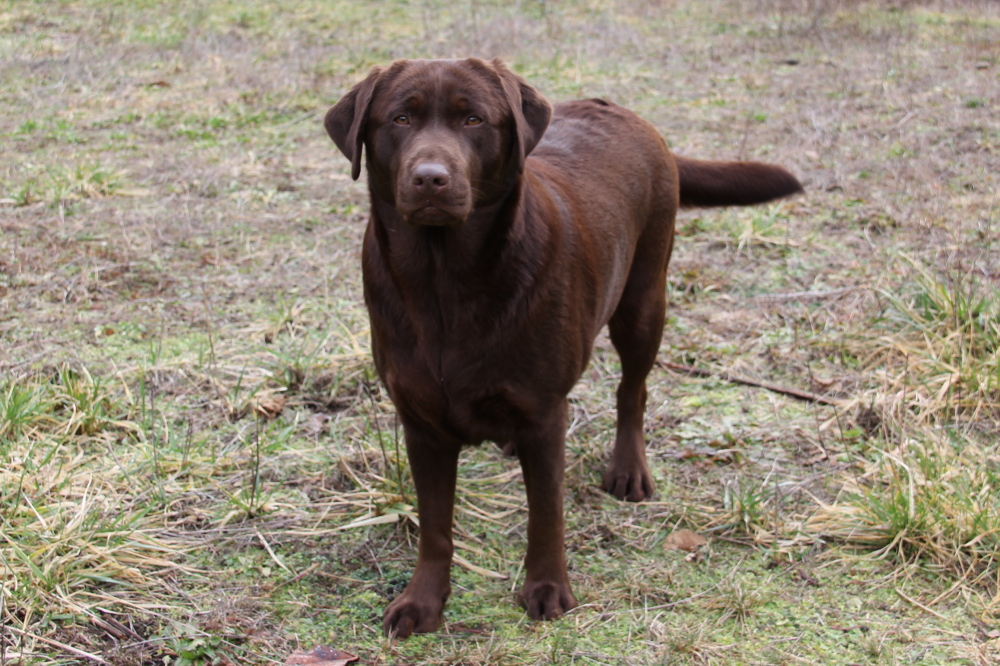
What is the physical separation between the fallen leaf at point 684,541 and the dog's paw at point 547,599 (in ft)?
1.54

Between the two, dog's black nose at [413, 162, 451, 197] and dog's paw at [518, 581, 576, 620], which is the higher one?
dog's black nose at [413, 162, 451, 197]

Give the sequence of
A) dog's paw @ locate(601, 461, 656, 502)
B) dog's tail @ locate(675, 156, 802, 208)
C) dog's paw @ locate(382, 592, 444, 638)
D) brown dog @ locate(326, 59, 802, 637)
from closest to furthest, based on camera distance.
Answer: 1. brown dog @ locate(326, 59, 802, 637)
2. dog's paw @ locate(382, 592, 444, 638)
3. dog's paw @ locate(601, 461, 656, 502)
4. dog's tail @ locate(675, 156, 802, 208)

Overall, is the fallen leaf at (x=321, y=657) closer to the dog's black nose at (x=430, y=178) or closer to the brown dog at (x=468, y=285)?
the brown dog at (x=468, y=285)

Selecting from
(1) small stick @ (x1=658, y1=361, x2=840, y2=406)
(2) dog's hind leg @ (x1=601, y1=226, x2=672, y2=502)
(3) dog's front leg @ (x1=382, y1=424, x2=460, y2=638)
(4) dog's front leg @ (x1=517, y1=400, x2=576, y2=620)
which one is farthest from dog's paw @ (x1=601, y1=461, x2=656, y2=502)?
(1) small stick @ (x1=658, y1=361, x2=840, y2=406)

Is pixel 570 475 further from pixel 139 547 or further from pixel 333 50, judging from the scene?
pixel 333 50

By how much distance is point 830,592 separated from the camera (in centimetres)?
289

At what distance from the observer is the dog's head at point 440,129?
8.02 feet

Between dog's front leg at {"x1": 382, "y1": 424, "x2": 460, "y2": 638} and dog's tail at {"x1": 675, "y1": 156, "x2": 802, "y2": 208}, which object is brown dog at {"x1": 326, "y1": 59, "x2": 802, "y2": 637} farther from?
dog's tail at {"x1": 675, "y1": 156, "x2": 802, "y2": 208}

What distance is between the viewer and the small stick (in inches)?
155

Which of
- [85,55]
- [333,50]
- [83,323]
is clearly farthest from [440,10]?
[83,323]

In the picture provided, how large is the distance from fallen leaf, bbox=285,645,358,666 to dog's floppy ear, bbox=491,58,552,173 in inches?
54.7

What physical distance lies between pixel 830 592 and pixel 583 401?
1.41 m

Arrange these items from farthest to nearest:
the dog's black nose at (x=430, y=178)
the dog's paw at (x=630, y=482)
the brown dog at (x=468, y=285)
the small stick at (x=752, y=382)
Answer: the small stick at (x=752, y=382)
the dog's paw at (x=630, y=482)
the brown dog at (x=468, y=285)
the dog's black nose at (x=430, y=178)

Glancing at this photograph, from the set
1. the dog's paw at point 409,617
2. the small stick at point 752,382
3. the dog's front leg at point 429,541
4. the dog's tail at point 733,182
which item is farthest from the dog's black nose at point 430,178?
the small stick at point 752,382
